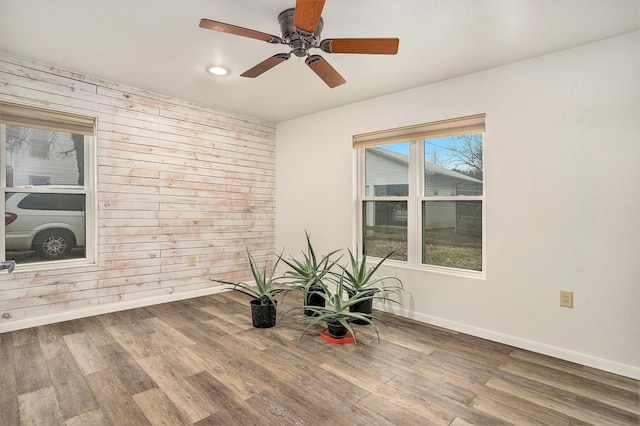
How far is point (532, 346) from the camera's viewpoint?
2.58 meters

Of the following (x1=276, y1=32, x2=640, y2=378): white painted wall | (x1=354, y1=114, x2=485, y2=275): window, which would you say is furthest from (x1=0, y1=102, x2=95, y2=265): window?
(x1=276, y1=32, x2=640, y2=378): white painted wall

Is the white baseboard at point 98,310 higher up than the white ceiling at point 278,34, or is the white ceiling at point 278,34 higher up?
the white ceiling at point 278,34

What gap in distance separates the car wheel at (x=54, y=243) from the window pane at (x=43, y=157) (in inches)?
19.3

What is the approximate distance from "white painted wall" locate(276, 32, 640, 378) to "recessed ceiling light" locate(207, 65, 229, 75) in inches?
72.3

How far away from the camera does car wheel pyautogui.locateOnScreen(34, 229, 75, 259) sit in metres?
3.09

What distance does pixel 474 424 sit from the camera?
5.57ft

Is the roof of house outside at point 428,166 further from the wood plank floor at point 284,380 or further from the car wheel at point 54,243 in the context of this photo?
the car wheel at point 54,243

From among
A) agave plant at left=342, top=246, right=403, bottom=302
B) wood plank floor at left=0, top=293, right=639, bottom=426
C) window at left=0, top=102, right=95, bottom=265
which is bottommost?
wood plank floor at left=0, top=293, right=639, bottom=426

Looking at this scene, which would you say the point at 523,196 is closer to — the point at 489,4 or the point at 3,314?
the point at 489,4

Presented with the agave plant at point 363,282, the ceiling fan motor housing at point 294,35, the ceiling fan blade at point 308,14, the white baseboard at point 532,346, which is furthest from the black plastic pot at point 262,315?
the ceiling fan blade at point 308,14

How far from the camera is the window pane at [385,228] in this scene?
3.54m

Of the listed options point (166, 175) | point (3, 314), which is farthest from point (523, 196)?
point (3, 314)

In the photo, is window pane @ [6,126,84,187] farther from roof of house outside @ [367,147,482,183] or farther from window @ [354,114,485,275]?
roof of house outside @ [367,147,482,183]

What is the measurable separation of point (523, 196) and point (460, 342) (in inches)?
51.8
